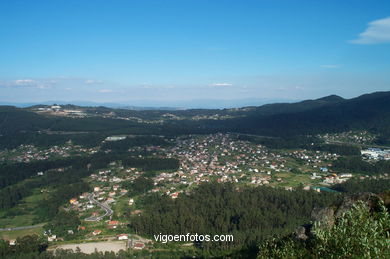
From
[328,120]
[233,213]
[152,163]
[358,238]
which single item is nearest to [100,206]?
[233,213]

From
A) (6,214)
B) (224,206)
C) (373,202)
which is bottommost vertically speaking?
(6,214)

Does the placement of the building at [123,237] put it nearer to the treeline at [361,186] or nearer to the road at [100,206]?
the road at [100,206]

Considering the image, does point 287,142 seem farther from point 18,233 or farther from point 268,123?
point 18,233

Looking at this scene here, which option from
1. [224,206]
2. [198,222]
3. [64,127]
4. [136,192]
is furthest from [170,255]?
[64,127]

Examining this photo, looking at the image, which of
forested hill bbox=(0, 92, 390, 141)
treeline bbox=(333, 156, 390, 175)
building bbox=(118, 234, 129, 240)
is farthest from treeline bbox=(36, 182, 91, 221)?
forested hill bbox=(0, 92, 390, 141)

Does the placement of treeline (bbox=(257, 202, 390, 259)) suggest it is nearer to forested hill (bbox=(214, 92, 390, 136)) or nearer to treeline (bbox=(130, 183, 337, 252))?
treeline (bbox=(130, 183, 337, 252))

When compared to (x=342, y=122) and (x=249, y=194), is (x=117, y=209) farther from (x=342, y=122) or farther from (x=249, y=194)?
(x=342, y=122)

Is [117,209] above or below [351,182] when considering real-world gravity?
below
